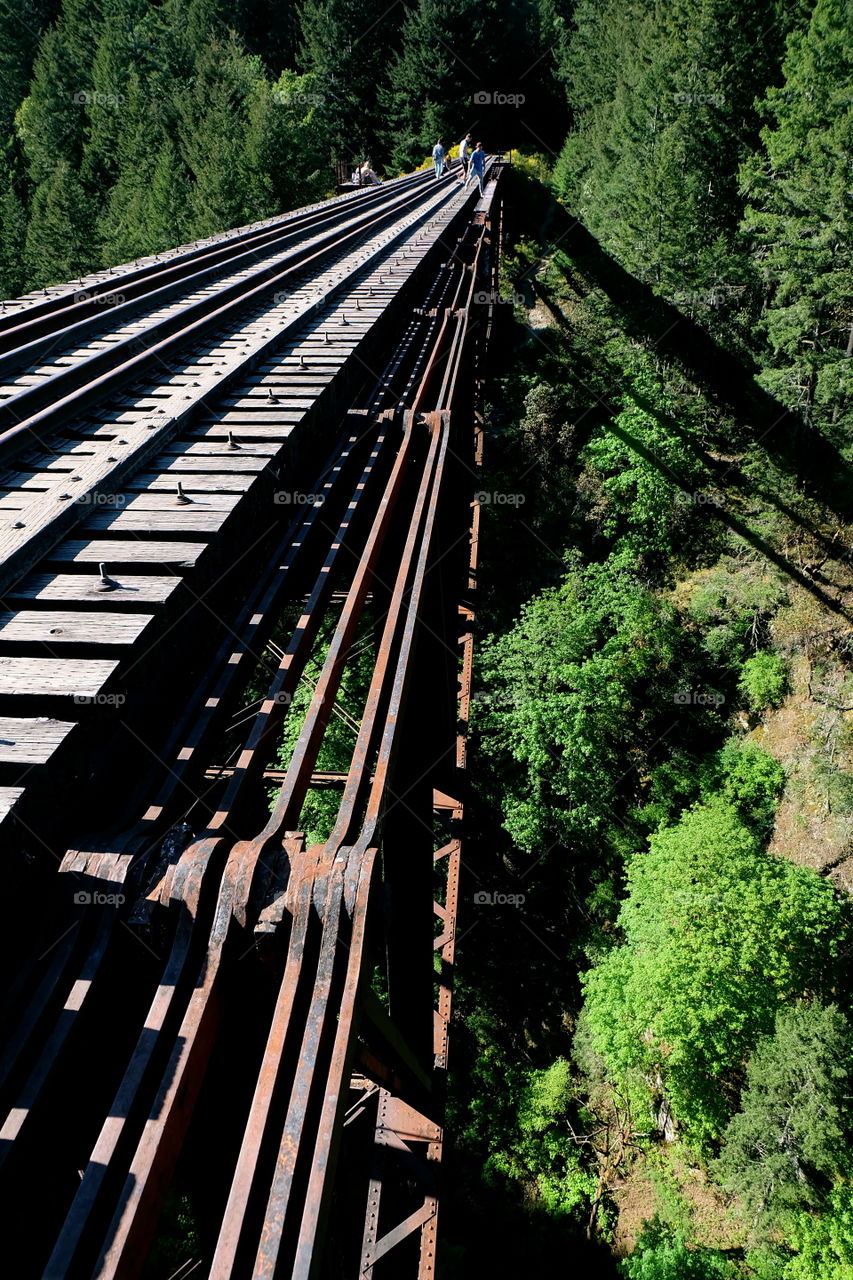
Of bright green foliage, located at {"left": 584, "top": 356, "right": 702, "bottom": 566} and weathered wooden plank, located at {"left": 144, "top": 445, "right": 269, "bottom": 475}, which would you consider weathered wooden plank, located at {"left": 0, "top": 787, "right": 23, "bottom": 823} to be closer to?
weathered wooden plank, located at {"left": 144, "top": 445, "right": 269, "bottom": 475}

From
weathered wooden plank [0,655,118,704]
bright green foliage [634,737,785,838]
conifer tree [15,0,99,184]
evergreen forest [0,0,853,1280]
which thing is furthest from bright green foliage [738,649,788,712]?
conifer tree [15,0,99,184]

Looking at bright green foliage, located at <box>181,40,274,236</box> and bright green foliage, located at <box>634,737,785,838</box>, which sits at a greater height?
bright green foliage, located at <box>181,40,274,236</box>

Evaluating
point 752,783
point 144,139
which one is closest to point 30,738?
point 752,783

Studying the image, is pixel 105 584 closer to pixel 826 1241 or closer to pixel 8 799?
pixel 8 799

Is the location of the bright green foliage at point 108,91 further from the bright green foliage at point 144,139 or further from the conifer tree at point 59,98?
the conifer tree at point 59,98

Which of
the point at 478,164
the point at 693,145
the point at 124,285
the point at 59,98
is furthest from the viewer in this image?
the point at 59,98

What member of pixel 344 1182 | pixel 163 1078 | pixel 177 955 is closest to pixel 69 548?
pixel 177 955

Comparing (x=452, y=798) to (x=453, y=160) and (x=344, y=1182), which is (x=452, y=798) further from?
(x=453, y=160)
